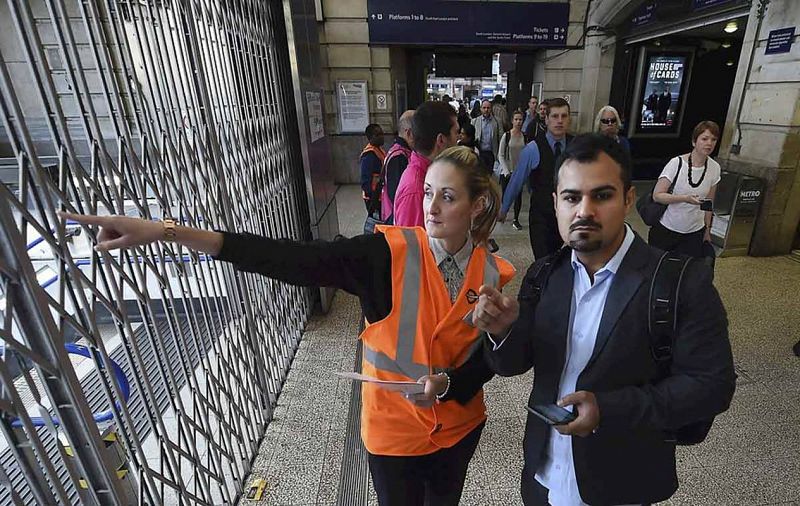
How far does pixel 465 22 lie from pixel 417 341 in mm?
8137

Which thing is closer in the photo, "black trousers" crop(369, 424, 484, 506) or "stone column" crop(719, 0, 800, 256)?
"black trousers" crop(369, 424, 484, 506)

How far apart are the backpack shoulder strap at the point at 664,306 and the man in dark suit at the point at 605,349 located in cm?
2

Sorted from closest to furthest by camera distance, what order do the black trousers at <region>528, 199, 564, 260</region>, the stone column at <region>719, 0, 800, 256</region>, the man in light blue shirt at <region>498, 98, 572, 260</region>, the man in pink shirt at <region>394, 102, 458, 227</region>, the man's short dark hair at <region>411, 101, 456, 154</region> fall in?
the man in pink shirt at <region>394, 102, 458, 227</region> → the man's short dark hair at <region>411, 101, 456, 154</region> → the man in light blue shirt at <region>498, 98, 572, 260</region> → the black trousers at <region>528, 199, 564, 260</region> → the stone column at <region>719, 0, 800, 256</region>

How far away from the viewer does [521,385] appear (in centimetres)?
286

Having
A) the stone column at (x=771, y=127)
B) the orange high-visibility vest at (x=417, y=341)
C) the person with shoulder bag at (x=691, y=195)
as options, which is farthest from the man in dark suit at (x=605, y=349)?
the stone column at (x=771, y=127)

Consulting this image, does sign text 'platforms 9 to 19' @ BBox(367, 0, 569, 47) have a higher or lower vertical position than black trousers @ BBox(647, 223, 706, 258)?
Result: higher

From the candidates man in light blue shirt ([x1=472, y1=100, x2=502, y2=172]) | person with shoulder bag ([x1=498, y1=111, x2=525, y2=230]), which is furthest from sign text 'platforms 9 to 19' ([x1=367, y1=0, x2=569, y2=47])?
person with shoulder bag ([x1=498, y1=111, x2=525, y2=230])

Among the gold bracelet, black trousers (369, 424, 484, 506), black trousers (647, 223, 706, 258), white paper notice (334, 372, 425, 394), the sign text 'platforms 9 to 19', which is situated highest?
the sign text 'platforms 9 to 19'

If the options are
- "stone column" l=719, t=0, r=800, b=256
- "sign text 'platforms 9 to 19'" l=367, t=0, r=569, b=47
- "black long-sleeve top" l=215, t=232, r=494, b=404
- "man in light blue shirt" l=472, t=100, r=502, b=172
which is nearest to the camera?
"black long-sleeve top" l=215, t=232, r=494, b=404

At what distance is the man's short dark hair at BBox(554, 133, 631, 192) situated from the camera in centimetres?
102

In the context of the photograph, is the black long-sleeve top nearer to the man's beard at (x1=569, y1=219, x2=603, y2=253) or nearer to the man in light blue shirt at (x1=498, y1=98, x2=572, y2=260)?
the man's beard at (x1=569, y1=219, x2=603, y2=253)

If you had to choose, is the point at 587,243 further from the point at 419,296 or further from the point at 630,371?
the point at 419,296

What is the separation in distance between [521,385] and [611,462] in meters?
1.80

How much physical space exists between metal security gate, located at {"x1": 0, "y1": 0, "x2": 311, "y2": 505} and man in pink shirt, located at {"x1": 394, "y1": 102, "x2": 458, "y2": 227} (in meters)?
0.90
